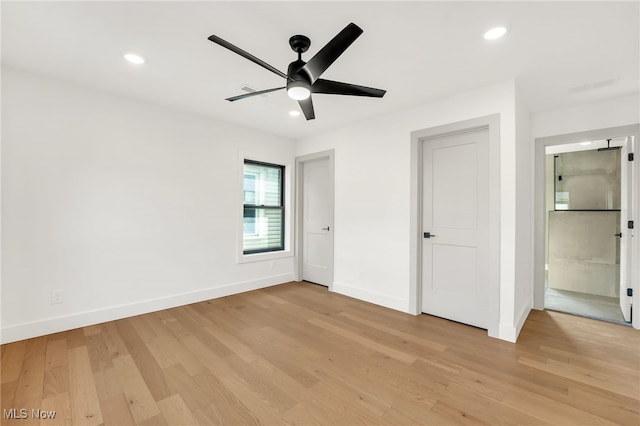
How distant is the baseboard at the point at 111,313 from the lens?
258cm

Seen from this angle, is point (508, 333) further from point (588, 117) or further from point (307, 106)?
point (307, 106)

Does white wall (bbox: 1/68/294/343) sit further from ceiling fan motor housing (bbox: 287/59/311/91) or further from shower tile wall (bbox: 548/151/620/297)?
shower tile wall (bbox: 548/151/620/297)

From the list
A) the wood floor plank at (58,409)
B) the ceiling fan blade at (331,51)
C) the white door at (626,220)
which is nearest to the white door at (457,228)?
the white door at (626,220)

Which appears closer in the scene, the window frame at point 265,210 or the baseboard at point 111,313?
the baseboard at point 111,313

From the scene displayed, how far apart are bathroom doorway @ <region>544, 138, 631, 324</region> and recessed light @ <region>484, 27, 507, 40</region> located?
3.46 metres

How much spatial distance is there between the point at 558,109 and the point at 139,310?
5.81 metres

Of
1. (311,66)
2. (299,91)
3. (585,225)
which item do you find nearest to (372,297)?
(299,91)

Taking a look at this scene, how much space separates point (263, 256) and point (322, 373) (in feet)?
8.66

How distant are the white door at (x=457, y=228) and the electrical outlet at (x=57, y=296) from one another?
159 inches

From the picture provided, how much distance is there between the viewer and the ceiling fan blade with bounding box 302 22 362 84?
1.57 metres

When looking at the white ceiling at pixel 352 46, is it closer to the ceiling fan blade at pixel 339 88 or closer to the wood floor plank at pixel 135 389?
the ceiling fan blade at pixel 339 88

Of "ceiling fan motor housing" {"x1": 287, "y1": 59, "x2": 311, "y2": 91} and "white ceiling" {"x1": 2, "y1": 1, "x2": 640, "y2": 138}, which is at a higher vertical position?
"white ceiling" {"x1": 2, "y1": 1, "x2": 640, "y2": 138}

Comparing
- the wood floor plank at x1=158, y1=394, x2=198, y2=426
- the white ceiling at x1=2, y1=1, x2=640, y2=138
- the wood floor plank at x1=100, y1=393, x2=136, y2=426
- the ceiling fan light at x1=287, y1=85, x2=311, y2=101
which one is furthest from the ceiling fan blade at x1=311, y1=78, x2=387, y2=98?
the wood floor plank at x1=100, y1=393, x2=136, y2=426

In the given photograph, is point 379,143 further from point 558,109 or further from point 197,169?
point 197,169
